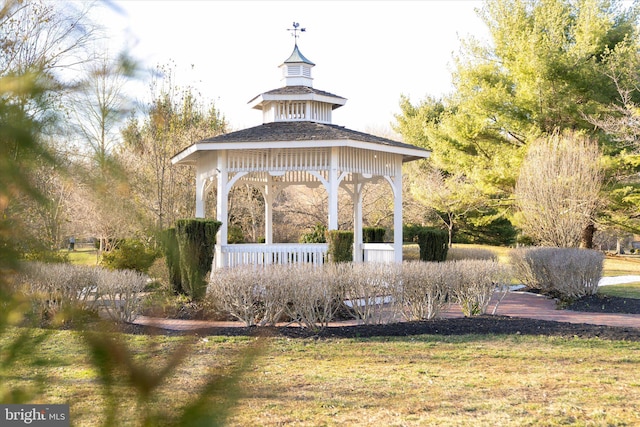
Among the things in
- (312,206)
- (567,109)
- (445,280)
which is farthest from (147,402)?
(312,206)

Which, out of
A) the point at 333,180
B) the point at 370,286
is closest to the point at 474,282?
the point at 370,286

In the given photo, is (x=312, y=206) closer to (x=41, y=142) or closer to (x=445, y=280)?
(x=445, y=280)

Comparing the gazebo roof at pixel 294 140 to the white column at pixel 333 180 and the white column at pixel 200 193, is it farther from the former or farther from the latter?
the white column at pixel 200 193

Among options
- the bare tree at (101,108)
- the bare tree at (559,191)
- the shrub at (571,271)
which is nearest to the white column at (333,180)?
the shrub at (571,271)

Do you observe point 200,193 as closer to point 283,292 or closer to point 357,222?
point 357,222

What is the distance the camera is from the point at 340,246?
477 inches

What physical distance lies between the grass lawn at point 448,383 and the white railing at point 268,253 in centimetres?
458

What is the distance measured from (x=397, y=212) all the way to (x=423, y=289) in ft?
15.7

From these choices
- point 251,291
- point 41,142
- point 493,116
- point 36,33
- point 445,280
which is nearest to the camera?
point 41,142

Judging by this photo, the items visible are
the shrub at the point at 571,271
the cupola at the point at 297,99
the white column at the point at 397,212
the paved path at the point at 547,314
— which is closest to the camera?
the paved path at the point at 547,314

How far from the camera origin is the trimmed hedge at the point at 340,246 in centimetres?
1210

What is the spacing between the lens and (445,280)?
9.77 meters

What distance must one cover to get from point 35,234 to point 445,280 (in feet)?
30.2

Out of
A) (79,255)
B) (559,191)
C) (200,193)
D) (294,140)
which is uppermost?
(294,140)
